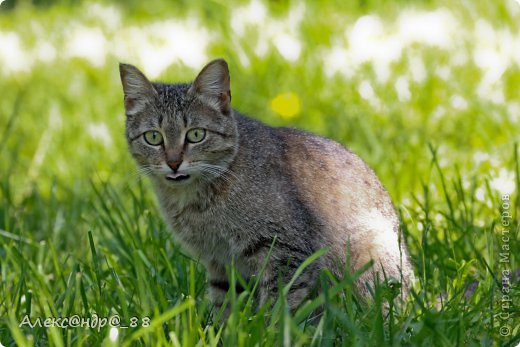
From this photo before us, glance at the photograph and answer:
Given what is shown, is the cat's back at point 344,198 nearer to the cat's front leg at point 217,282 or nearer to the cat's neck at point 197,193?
the cat's neck at point 197,193

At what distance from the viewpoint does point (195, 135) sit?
328 centimetres

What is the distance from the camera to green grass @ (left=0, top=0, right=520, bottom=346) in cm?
270

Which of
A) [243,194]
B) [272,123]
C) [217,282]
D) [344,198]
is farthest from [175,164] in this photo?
Answer: [272,123]

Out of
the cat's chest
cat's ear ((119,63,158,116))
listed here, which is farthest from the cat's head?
the cat's chest

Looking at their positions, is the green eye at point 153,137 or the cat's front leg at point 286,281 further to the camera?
the green eye at point 153,137

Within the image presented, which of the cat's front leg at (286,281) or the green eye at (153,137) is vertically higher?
the green eye at (153,137)

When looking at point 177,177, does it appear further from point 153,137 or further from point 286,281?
point 286,281

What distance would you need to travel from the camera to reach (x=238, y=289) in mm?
3545

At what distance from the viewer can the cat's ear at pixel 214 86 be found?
329 cm

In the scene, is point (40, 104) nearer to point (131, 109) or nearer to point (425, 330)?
point (131, 109)

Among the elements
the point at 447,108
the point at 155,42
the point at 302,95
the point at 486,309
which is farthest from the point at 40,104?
the point at 486,309

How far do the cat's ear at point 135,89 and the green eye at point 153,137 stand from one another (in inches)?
5.1

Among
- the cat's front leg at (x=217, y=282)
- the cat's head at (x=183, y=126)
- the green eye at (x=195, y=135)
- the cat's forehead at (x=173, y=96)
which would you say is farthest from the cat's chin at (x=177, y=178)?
the cat's front leg at (x=217, y=282)

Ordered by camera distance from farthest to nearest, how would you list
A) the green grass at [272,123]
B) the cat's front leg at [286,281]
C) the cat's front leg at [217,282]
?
the cat's front leg at [217,282] → the cat's front leg at [286,281] → the green grass at [272,123]
